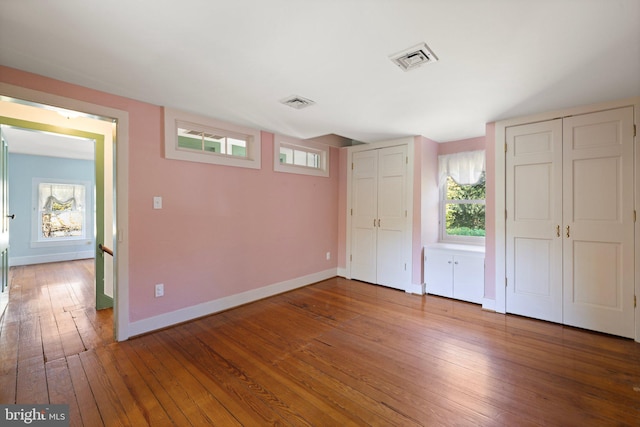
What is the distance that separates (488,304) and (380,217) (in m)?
1.85

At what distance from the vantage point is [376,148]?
449cm

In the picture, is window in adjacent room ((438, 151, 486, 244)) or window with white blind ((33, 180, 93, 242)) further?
window with white blind ((33, 180, 93, 242))

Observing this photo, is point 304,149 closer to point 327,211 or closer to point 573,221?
point 327,211

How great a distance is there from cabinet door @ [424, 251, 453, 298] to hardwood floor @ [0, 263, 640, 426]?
0.52 metres

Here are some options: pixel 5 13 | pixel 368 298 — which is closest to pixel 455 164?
pixel 368 298

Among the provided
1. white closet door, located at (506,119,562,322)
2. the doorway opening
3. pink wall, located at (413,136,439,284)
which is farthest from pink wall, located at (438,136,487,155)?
the doorway opening

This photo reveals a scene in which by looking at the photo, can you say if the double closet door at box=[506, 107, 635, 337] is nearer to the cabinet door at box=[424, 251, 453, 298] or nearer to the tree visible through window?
the cabinet door at box=[424, 251, 453, 298]

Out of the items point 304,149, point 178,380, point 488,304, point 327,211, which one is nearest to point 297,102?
point 304,149

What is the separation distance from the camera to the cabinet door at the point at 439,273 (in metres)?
3.86

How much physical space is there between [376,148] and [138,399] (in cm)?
408

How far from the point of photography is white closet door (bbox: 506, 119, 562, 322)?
3.02m

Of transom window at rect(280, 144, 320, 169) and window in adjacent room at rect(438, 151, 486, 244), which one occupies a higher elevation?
transom window at rect(280, 144, 320, 169)

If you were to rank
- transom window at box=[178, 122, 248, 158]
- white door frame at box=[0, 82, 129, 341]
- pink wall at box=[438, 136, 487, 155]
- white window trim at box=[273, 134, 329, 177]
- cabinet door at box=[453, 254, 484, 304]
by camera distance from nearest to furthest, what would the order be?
white door frame at box=[0, 82, 129, 341] < transom window at box=[178, 122, 248, 158] < cabinet door at box=[453, 254, 484, 304] < white window trim at box=[273, 134, 329, 177] < pink wall at box=[438, 136, 487, 155]

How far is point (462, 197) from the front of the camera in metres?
4.36
